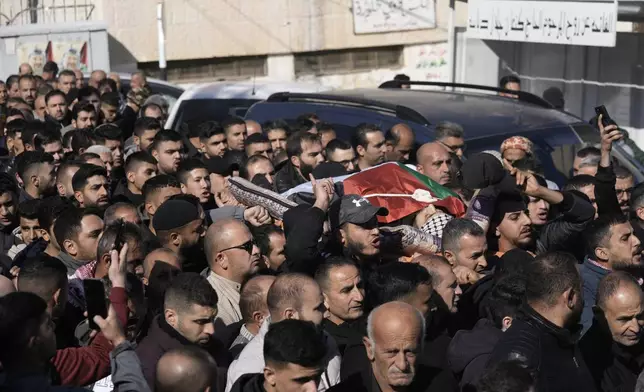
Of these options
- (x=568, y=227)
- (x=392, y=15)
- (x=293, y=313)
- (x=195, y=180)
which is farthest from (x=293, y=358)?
(x=392, y=15)

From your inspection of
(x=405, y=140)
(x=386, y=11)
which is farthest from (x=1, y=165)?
(x=386, y=11)

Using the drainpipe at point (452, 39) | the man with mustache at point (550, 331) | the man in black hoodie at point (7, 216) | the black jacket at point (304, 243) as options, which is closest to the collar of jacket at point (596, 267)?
the man with mustache at point (550, 331)

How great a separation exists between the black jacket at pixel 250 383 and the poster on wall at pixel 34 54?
15017 mm

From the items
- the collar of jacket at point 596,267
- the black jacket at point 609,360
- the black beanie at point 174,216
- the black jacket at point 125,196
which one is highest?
the black beanie at point 174,216

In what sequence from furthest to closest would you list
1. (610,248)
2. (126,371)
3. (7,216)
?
(7,216) < (610,248) < (126,371)

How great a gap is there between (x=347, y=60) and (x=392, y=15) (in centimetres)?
117

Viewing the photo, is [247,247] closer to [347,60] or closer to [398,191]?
[398,191]

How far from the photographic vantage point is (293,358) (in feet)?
16.7

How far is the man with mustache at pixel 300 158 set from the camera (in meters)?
9.96

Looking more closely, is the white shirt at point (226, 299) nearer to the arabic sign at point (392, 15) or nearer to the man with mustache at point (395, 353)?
the man with mustache at point (395, 353)

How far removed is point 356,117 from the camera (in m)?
11.3

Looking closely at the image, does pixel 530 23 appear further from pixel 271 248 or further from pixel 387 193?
pixel 271 248

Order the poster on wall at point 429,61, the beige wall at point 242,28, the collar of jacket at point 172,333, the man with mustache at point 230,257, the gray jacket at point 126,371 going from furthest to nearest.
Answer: the poster on wall at point 429,61 → the beige wall at point 242,28 → the man with mustache at point 230,257 → the collar of jacket at point 172,333 → the gray jacket at point 126,371

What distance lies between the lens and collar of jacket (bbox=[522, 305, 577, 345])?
569 centimetres
